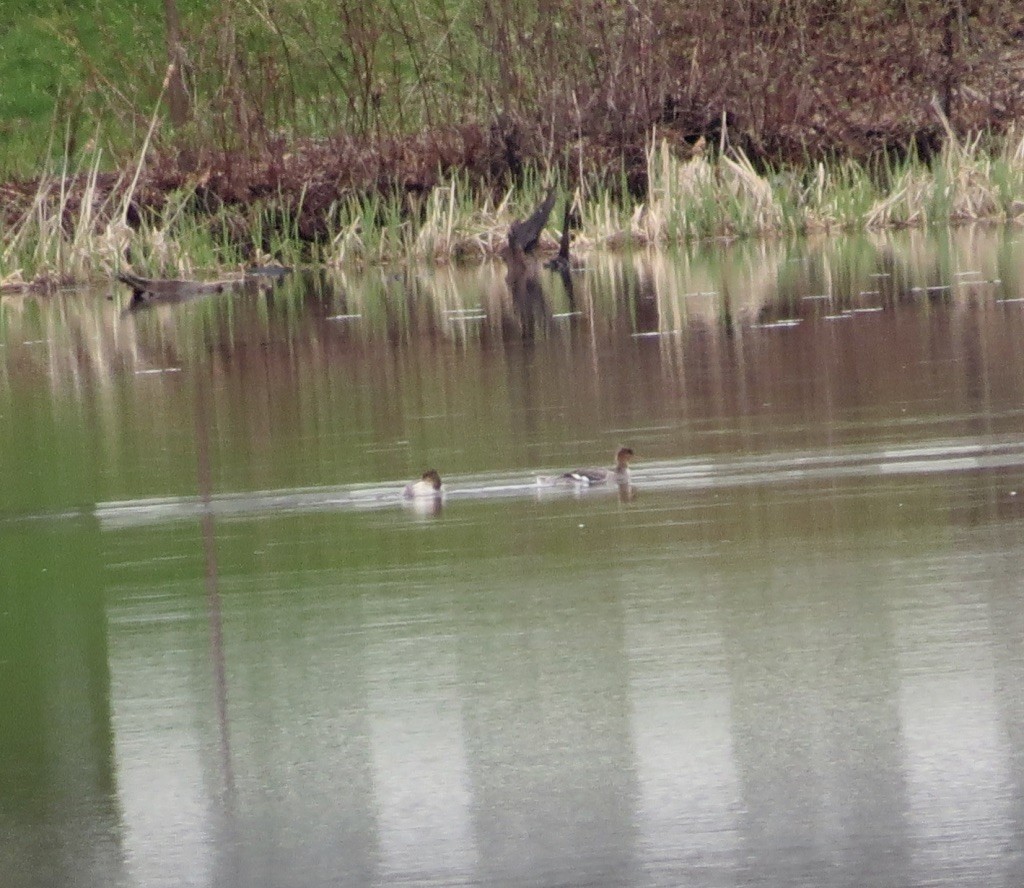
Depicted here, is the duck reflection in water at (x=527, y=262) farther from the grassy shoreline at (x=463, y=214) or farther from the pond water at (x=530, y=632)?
the pond water at (x=530, y=632)

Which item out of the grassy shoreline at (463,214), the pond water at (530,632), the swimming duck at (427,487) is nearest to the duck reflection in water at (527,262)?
the grassy shoreline at (463,214)

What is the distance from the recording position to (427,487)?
6637 mm

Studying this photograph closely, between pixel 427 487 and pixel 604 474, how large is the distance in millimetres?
516

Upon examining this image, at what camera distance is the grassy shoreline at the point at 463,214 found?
20.4 meters

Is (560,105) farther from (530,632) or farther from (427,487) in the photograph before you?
(530,632)

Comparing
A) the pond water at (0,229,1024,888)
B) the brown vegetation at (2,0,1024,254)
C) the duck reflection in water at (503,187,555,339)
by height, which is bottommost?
the pond water at (0,229,1024,888)

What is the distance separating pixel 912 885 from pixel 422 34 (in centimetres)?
2151

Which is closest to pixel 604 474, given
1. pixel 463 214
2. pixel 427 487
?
pixel 427 487

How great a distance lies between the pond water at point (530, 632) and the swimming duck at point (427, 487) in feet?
0.28

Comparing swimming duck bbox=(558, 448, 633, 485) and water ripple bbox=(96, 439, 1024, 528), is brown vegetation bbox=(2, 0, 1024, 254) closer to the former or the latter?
water ripple bbox=(96, 439, 1024, 528)

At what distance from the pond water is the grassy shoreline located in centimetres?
1053

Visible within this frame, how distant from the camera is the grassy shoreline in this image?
66.9ft

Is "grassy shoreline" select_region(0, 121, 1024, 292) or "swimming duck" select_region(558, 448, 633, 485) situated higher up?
"grassy shoreline" select_region(0, 121, 1024, 292)

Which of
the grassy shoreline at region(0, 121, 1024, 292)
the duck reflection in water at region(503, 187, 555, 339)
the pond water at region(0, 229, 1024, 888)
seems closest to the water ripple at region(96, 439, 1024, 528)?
the pond water at region(0, 229, 1024, 888)
